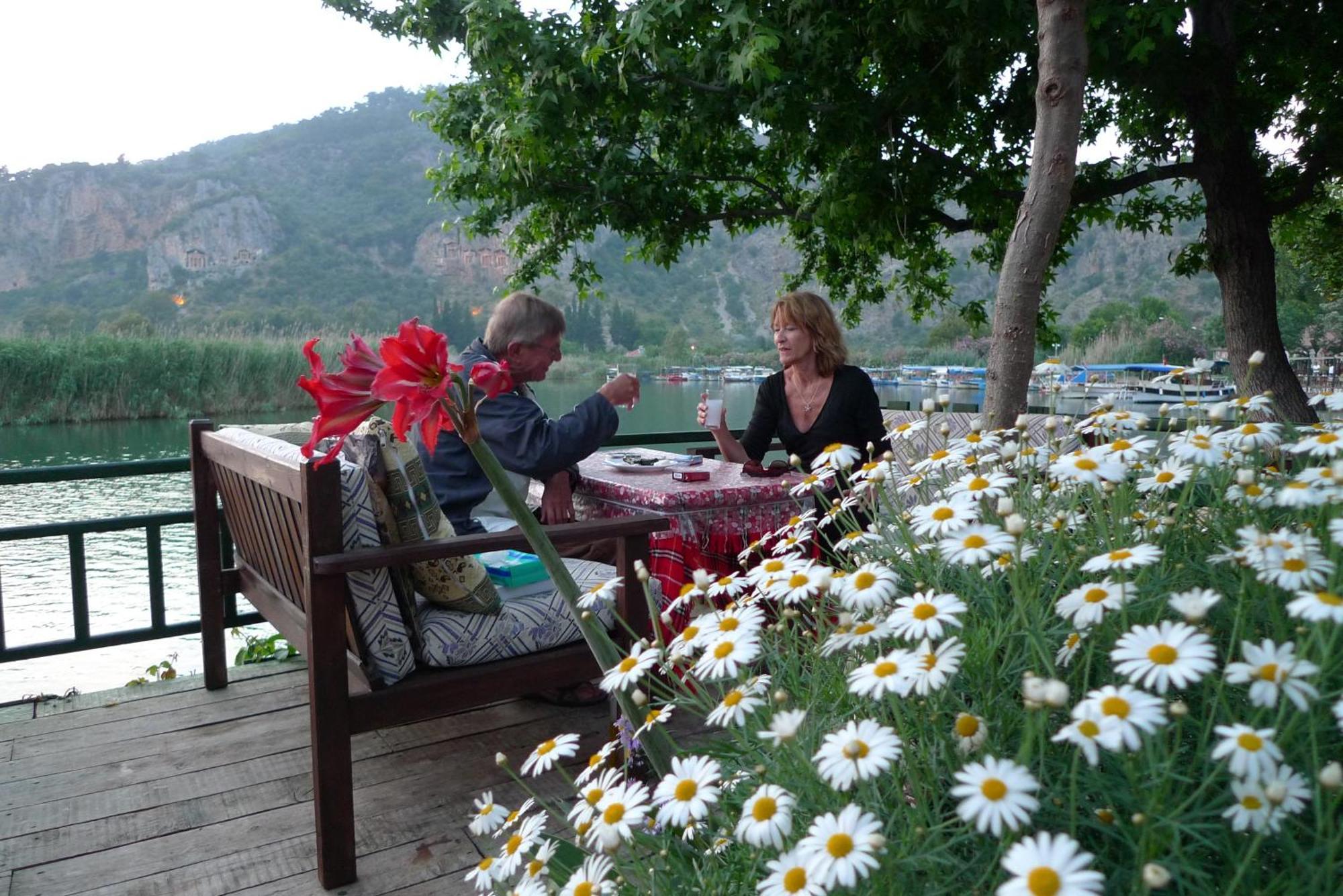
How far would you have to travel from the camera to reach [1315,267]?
387 inches

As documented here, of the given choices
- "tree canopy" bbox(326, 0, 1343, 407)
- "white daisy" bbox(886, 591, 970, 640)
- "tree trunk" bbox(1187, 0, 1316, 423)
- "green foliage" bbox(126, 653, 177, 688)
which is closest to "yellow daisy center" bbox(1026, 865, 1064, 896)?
"white daisy" bbox(886, 591, 970, 640)

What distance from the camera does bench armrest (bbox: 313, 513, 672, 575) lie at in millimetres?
1858

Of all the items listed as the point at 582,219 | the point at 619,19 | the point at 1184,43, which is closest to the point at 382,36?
the point at 582,219

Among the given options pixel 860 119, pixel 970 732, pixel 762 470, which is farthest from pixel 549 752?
pixel 860 119

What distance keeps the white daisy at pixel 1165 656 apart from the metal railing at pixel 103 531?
3201 millimetres

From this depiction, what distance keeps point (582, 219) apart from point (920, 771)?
6.27 meters

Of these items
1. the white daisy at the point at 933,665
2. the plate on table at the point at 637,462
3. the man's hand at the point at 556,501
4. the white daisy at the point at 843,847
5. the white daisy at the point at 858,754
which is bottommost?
the man's hand at the point at 556,501

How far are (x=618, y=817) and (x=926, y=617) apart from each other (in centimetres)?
31

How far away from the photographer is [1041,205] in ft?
7.18

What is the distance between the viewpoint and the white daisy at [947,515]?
83 centimetres

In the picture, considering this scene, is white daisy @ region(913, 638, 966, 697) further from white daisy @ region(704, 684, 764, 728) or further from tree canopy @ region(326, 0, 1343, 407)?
tree canopy @ region(326, 0, 1343, 407)

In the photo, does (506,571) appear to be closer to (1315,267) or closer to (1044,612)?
(1044,612)

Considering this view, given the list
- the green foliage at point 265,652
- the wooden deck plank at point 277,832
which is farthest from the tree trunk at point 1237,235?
the green foliage at point 265,652

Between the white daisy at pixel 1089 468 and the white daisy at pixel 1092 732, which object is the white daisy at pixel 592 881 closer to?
the white daisy at pixel 1092 732
